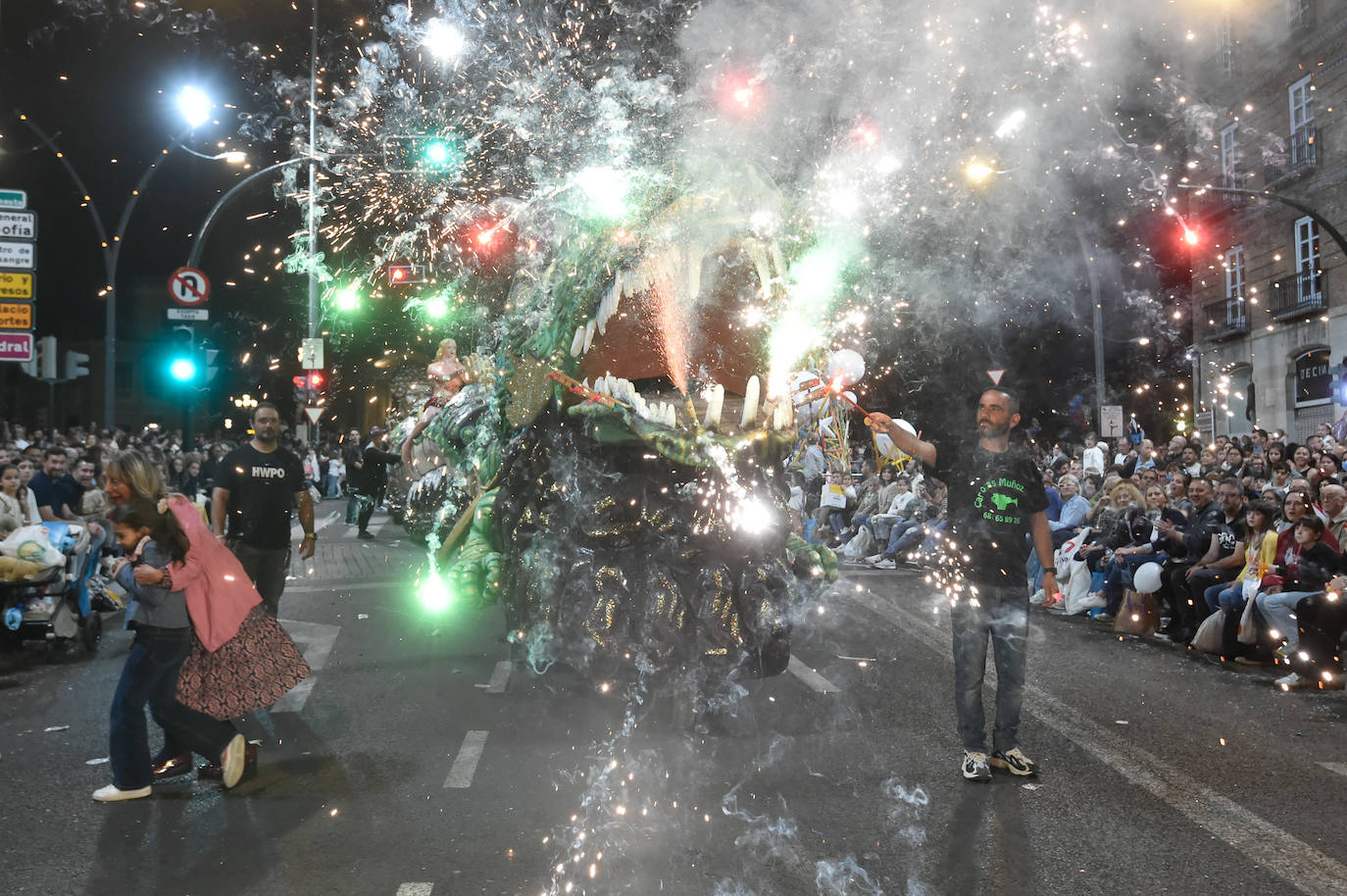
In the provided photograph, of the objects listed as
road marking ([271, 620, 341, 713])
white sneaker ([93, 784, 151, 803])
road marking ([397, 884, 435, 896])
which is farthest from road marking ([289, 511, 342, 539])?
road marking ([397, 884, 435, 896])

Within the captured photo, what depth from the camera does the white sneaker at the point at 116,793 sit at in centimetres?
435

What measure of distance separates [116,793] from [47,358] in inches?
522

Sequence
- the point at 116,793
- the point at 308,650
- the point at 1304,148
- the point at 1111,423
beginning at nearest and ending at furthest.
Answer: the point at 116,793, the point at 308,650, the point at 1111,423, the point at 1304,148

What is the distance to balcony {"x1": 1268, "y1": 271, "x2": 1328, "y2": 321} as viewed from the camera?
72.7ft

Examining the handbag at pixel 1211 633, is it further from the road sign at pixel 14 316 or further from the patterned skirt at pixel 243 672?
the road sign at pixel 14 316

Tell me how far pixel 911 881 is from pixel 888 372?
558 inches

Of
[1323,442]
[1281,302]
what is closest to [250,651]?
[1323,442]

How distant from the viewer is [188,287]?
1667 centimetres

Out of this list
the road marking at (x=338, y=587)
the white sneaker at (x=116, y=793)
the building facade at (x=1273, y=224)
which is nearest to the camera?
the white sneaker at (x=116, y=793)

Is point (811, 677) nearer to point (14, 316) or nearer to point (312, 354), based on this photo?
point (14, 316)

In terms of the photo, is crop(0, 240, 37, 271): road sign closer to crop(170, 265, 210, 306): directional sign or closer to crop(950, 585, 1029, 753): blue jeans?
crop(170, 265, 210, 306): directional sign

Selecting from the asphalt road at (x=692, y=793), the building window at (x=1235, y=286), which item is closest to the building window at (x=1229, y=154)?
the building window at (x=1235, y=286)

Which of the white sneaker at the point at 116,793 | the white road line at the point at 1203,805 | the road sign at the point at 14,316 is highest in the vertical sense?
the road sign at the point at 14,316

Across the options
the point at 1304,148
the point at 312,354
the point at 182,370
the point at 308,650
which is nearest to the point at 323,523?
the point at 312,354
